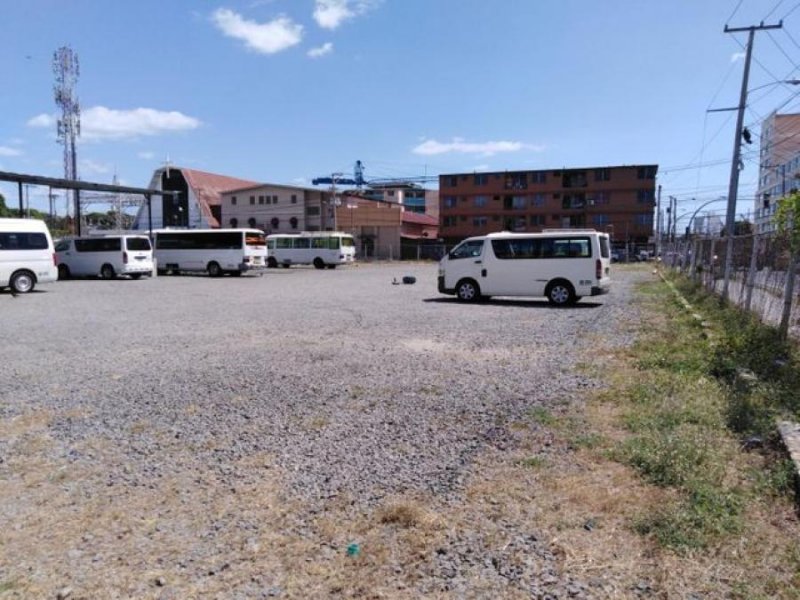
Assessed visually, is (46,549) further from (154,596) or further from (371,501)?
(371,501)

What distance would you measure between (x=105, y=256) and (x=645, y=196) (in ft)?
188

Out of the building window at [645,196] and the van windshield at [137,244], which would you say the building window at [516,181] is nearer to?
the building window at [645,196]

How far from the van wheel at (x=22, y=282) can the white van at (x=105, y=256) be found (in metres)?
6.50

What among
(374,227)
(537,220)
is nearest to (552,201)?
(537,220)

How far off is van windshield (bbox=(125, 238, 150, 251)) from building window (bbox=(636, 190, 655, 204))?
5506 centimetres

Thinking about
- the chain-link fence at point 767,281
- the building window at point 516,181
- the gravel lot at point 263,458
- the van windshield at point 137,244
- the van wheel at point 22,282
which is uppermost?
the building window at point 516,181

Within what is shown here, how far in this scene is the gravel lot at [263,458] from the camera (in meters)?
2.86

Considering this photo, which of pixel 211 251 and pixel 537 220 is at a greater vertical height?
pixel 537 220

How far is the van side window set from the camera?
16.3 m

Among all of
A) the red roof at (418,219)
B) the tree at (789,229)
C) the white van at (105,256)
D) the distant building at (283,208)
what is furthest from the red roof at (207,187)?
the tree at (789,229)

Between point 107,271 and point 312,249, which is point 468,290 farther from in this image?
point 312,249

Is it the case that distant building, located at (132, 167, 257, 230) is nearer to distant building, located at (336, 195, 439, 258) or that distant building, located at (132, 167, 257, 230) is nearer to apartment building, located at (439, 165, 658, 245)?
distant building, located at (336, 195, 439, 258)

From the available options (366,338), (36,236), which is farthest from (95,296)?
(366,338)

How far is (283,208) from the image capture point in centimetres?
6203
